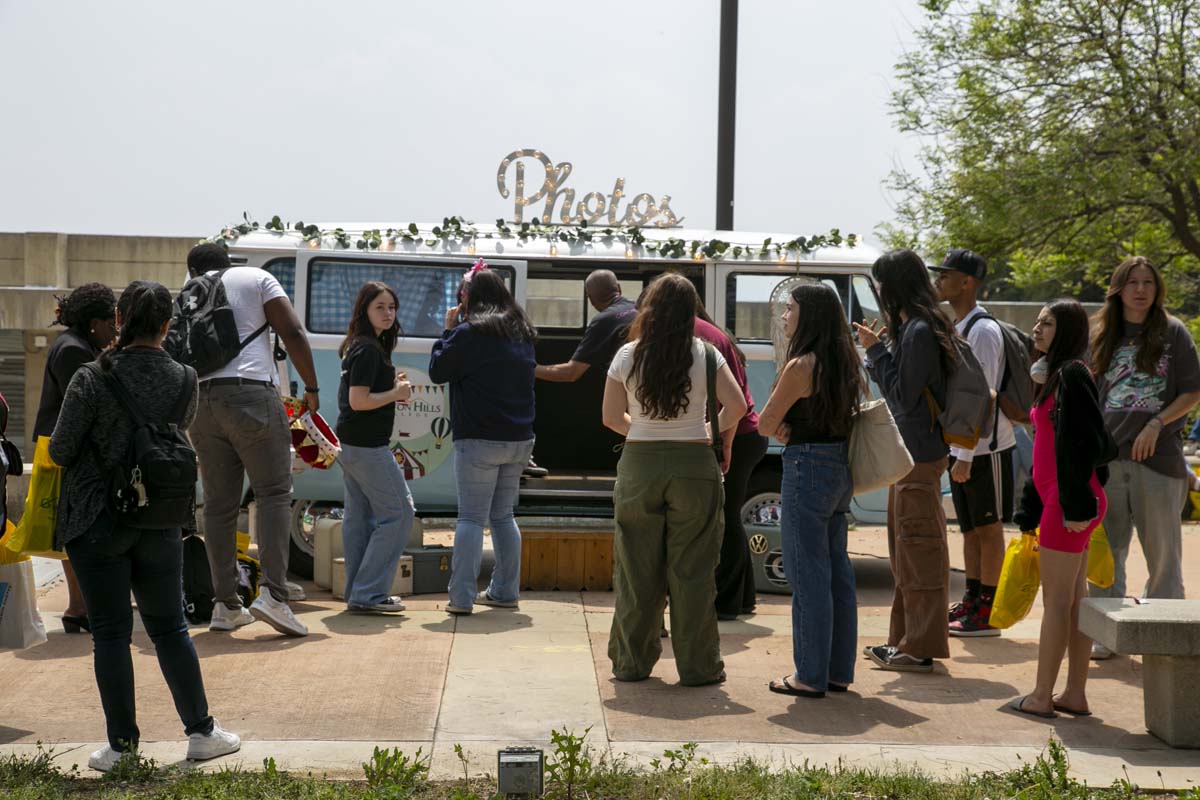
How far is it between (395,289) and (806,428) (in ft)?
13.1

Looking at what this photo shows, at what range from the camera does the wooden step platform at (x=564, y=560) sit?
27.9ft

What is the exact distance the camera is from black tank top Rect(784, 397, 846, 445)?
5.58 metres

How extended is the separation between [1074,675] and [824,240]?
421 centimetres

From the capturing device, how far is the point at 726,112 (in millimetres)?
12641

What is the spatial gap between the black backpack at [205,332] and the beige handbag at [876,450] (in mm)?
3095

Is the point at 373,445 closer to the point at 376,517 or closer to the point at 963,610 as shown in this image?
the point at 376,517

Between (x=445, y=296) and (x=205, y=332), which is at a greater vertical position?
(x=445, y=296)

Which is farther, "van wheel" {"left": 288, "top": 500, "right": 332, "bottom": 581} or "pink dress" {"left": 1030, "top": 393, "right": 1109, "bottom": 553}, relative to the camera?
"van wheel" {"left": 288, "top": 500, "right": 332, "bottom": 581}

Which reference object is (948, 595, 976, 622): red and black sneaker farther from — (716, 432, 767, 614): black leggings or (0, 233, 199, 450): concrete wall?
(0, 233, 199, 450): concrete wall

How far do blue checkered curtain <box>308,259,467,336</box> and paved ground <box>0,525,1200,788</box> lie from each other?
2.28m

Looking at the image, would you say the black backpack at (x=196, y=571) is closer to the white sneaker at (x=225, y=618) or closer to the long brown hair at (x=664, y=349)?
the white sneaker at (x=225, y=618)

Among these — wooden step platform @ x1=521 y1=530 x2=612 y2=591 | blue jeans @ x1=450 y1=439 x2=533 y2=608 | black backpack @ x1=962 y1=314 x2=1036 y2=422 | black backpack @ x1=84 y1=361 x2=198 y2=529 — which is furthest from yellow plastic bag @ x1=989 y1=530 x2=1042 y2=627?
black backpack @ x1=84 y1=361 x2=198 y2=529

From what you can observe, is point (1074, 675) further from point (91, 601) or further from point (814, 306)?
point (91, 601)

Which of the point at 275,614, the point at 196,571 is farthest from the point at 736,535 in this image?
the point at 196,571
